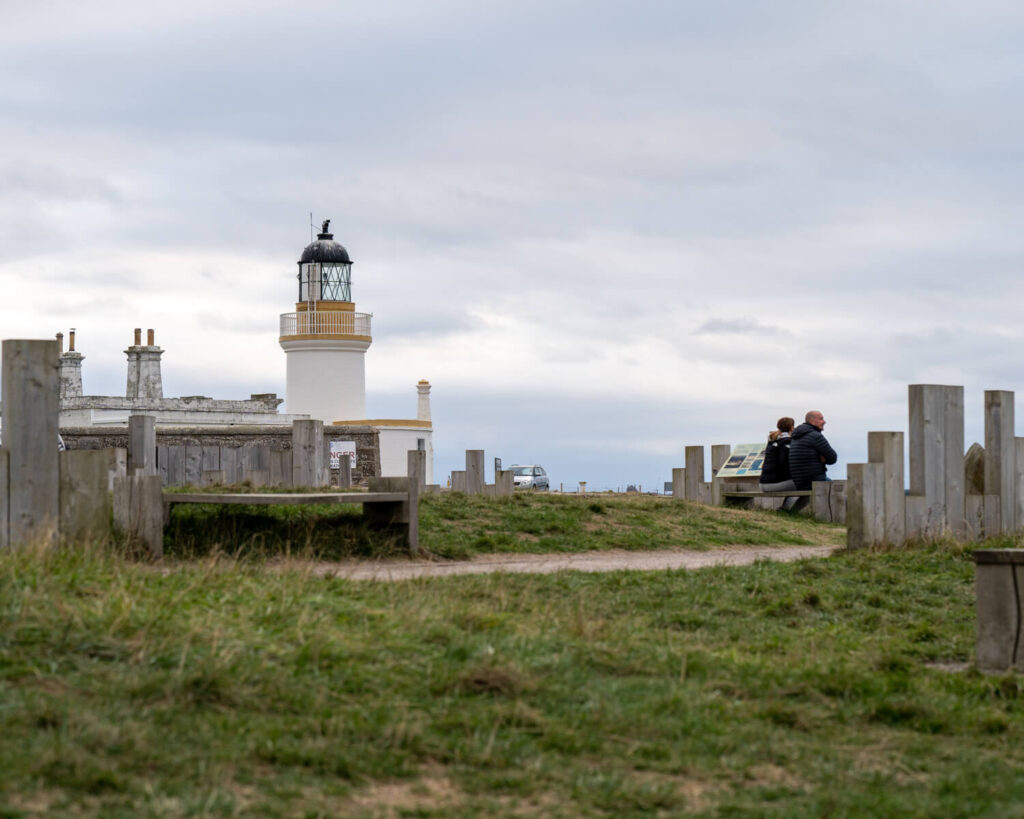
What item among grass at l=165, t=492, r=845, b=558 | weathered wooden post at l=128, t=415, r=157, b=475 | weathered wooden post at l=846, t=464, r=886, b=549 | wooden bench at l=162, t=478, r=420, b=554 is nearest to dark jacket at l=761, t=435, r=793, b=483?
grass at l=165, t=492, r=845, b=558

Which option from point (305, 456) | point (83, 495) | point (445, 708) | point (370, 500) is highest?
point (305, 456)

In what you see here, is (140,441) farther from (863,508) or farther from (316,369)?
(316,369)

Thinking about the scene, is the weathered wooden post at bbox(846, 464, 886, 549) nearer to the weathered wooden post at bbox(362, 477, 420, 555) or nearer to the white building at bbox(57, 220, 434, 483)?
the weathered wooden post at bbox(362, 477, 420, 555)

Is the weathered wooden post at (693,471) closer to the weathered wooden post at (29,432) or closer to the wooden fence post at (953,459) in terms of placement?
the wooden fence post at (953,459)

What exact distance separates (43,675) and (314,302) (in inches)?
2041

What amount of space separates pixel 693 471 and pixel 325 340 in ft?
107

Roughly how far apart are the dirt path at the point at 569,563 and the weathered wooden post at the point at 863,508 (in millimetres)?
733

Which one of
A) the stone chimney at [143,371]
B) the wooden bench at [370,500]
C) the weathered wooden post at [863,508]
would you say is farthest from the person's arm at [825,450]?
the stone chimney at [143,371]

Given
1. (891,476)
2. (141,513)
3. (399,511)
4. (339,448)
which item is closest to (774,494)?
(891,476)

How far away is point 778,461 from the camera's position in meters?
22.8

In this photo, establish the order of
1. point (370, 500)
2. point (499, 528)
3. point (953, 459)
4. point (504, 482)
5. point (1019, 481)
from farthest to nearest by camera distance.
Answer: point (504, 482) → point (1019, 481) → point (499, 528) → point (953, 459) → point (370, 500)

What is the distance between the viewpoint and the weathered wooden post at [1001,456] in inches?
648

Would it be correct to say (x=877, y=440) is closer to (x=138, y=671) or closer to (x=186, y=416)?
(x=138, y=671)

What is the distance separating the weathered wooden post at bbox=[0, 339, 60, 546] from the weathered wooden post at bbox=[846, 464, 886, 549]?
28.7 ft
